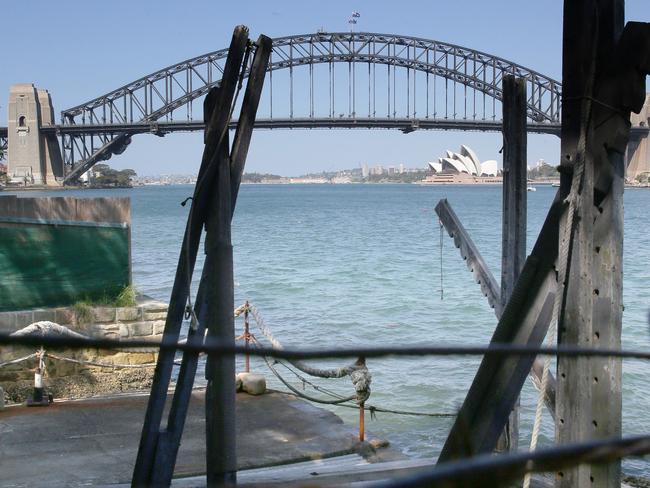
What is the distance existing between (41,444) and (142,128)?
244ft

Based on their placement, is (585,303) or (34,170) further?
(34,170)

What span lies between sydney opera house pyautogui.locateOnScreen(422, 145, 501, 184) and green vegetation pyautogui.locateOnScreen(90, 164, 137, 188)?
48297 millimetres

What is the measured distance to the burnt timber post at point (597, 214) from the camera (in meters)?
3.28

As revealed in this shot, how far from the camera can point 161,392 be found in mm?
4363

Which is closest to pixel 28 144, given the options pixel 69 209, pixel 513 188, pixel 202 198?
pixel 69 209

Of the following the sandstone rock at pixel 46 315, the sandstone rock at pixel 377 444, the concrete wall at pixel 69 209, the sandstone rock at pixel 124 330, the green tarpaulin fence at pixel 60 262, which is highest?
the concrete wall at pixel 69 209

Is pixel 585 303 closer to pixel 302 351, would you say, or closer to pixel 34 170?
pixel 302 351

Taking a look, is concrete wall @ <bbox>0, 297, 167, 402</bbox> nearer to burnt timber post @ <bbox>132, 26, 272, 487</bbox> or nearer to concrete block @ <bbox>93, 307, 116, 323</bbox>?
concrete block @ <bbox>93, 307, 116, 323</bbox>

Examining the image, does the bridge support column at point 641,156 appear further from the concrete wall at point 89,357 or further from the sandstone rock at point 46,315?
the sandstone rock at point 46,315

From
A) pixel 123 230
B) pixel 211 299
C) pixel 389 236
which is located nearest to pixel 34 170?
pixel 389 236

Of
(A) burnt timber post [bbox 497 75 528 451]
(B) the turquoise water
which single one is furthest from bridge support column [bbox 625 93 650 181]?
(A) burnt timber post [bbox 497 75 528 451]

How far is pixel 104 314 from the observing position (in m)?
10.4

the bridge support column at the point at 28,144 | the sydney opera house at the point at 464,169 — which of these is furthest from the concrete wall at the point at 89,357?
the sydney opera house at the point at 464,169

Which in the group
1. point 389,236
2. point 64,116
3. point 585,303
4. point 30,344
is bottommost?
point 389,236
